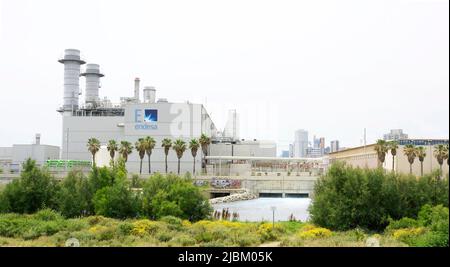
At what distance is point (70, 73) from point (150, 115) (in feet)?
86.2

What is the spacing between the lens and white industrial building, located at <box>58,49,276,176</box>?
3182 inches

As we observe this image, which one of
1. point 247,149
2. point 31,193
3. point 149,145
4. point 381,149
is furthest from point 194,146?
point 31,193

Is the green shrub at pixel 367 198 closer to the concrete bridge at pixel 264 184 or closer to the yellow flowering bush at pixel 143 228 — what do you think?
the yellow flowering bush at pixel 143 228

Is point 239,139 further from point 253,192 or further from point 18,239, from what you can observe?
point 18,239

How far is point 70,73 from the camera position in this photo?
97.5 meters

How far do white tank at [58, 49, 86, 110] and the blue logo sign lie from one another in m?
22.3

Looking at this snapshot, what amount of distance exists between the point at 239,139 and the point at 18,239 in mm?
80137

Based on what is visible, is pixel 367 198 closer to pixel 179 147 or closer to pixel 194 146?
pixel 179 147

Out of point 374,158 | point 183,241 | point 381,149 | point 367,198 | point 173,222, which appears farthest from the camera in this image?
point 374,158

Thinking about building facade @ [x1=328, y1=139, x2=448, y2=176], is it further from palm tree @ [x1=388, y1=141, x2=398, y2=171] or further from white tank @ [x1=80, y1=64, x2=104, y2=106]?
white tank @ [x1=80, y1=64, x2=104, y2=106]

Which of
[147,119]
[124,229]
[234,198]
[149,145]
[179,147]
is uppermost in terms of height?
[147,119]

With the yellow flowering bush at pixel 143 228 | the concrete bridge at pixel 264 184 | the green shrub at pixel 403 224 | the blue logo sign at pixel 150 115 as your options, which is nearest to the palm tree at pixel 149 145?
the blue logo sign at pixel 150 115
